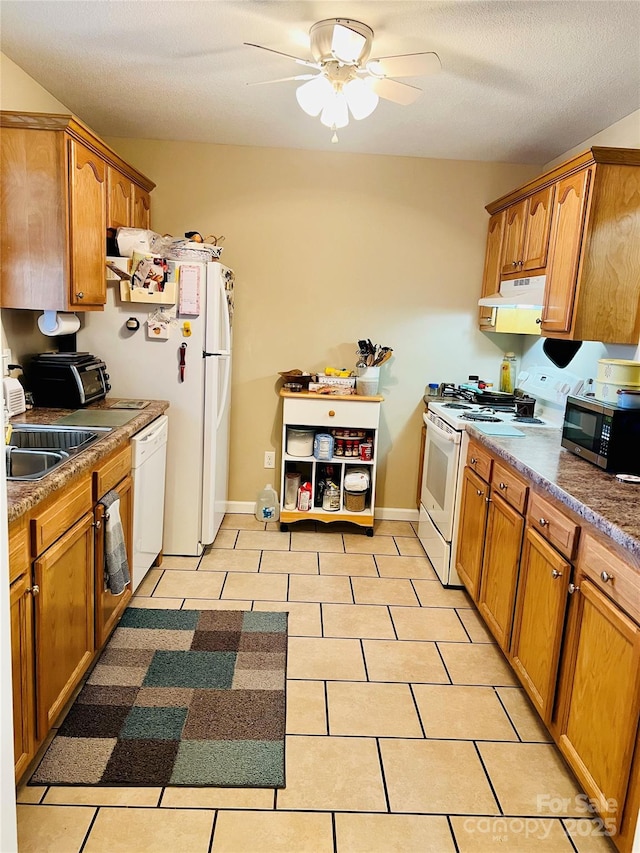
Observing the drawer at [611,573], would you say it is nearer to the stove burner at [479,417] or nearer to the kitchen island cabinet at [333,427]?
the stove burner at [479,417]

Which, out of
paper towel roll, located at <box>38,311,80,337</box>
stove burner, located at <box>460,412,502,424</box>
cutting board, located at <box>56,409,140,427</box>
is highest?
paper towel roll, located at <box>38,311,80,337</box>

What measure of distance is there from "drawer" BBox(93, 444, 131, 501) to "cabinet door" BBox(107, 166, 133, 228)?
4.13 ft

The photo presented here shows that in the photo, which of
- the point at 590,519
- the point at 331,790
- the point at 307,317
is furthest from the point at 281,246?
the point at 331,790

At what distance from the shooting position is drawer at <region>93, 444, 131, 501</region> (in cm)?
220

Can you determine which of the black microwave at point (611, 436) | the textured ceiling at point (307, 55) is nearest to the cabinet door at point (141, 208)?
the textured ceiling at point (307, 55)

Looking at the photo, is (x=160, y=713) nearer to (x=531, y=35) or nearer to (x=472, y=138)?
(x=531, y=35)

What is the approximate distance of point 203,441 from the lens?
338 centimetres

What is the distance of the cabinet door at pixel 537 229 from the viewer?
2.99 metres

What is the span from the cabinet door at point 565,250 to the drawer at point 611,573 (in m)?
1.25

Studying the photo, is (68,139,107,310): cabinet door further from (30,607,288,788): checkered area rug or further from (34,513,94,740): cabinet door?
(30,607,288,788): checkered area rug

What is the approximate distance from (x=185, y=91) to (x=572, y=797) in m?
3.28

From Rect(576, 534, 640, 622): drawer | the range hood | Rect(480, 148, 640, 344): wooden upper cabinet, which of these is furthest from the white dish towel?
the range hood

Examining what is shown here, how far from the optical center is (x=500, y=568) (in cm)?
253

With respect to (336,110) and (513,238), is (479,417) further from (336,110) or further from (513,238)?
(336,110)
